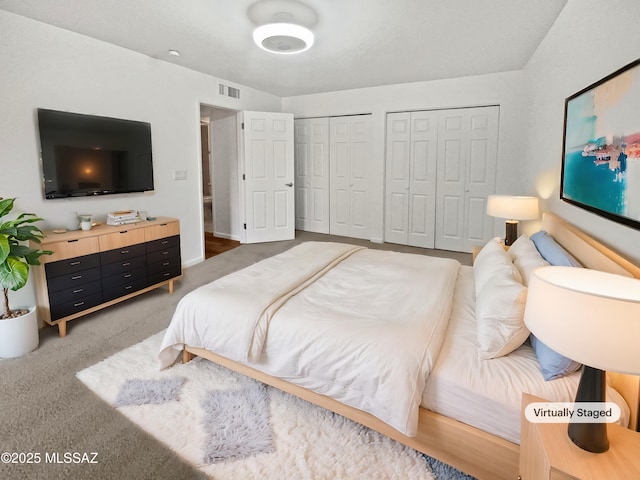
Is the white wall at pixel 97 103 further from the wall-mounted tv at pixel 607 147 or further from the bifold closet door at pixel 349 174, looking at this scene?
the wall-mounted tv at pixel 607 147

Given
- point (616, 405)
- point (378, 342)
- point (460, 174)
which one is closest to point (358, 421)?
point (378, 342)

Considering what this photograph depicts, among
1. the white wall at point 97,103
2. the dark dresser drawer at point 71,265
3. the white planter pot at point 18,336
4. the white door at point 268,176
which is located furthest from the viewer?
the white door at point 268,176

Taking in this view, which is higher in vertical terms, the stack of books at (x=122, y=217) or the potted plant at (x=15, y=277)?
the stack of books at (x=122, y=217)

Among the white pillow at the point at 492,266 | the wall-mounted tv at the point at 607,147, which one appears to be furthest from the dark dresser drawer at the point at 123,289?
the wall-mounted tv at the point at 607,147

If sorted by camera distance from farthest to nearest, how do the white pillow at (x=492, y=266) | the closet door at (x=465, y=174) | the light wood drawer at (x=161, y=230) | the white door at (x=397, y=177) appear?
the white door at (x=397, y=177) < the closet door at (x=465, y=174) < the light wood drawer at (x=161, y=230) < the white pillow at (x=492, y=266)

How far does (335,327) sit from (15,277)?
7.03 feet

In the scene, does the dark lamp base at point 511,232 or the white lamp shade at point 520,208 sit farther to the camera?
the dark lamp base at point 511,232

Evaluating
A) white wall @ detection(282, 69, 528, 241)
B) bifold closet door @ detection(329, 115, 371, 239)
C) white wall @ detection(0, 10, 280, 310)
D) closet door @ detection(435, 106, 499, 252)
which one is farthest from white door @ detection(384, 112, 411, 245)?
white wall @ detection(0, 10, 280, 310)

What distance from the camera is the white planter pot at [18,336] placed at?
244 cm

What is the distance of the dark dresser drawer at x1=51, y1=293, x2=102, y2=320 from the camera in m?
2.72

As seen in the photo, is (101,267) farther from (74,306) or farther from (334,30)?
(334,30)

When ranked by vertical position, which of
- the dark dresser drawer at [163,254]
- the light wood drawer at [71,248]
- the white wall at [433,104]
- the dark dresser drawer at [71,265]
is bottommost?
the dark dresser drawer at [163,254]

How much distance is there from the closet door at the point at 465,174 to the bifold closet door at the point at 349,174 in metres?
1.19

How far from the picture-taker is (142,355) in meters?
2.51
